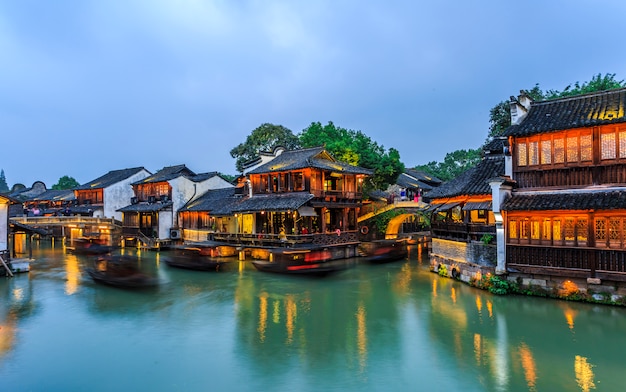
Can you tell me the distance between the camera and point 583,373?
1136 cm

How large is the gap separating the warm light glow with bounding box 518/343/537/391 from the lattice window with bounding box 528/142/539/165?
9558mm

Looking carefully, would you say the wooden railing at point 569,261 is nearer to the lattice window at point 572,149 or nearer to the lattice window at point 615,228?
the lattice window at point 615,228

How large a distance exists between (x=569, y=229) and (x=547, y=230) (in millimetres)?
936

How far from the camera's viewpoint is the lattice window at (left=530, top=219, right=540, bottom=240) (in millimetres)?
18297

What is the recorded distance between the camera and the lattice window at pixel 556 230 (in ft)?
58.0

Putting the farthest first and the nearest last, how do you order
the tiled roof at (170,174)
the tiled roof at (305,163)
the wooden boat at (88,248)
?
the tiled roof at (170,174) → the wooden boat at (88,248) → the tiled roof at (305,163)

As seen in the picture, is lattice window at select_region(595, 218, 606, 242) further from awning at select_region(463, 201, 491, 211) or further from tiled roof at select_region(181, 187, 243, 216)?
tiled roof at select_region(181, 187, 243, 216)

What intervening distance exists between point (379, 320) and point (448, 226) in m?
10.5

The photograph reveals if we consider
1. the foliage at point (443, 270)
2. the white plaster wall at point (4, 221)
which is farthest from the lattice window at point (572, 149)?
the white plaster wall at point (4, 221)

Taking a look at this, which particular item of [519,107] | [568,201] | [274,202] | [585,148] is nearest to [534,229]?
[568,201]

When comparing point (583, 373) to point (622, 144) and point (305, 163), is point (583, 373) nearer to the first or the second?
point (622, 144)

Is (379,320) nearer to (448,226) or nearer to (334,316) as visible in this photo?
(334,316)

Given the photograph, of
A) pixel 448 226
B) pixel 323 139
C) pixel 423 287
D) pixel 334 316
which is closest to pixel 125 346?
pixel 334 316

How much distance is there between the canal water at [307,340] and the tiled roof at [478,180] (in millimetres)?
5920
